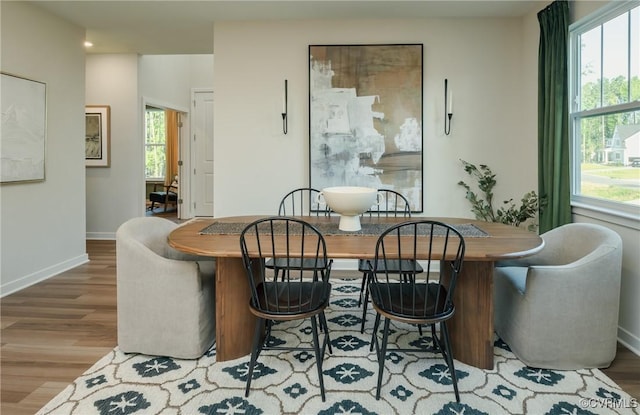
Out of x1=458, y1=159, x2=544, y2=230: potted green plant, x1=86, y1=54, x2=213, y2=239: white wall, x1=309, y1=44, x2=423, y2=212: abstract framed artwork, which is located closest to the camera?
x1=458, y1=159, x2=544, y2=230: potted green plant

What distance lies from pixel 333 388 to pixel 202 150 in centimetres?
598

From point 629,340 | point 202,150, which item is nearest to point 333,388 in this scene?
point 629,340

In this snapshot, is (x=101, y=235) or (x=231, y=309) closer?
(x=231, y=309)

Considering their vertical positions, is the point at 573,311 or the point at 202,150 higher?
the point at 202,150

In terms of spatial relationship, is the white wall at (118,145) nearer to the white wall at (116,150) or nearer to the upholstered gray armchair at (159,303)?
the white wall at (116,150)

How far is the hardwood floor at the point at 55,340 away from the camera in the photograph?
6.33 feet

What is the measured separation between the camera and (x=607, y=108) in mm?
2643

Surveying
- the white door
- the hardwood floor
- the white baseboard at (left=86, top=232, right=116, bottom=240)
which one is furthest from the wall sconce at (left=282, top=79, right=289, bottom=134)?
the white door

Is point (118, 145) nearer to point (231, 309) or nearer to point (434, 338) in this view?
point (231, 309)

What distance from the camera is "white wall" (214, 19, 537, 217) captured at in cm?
385

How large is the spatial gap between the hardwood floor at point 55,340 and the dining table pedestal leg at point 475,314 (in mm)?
662

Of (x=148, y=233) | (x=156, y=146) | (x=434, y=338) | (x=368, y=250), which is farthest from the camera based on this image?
(x=156, y=146)

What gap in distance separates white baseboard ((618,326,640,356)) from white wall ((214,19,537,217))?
1641 millimetres

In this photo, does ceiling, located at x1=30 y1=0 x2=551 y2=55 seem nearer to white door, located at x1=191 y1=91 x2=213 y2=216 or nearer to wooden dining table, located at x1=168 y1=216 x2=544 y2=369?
wooden dining table, located at x1=168 y1=216 x2=544 y2=369
